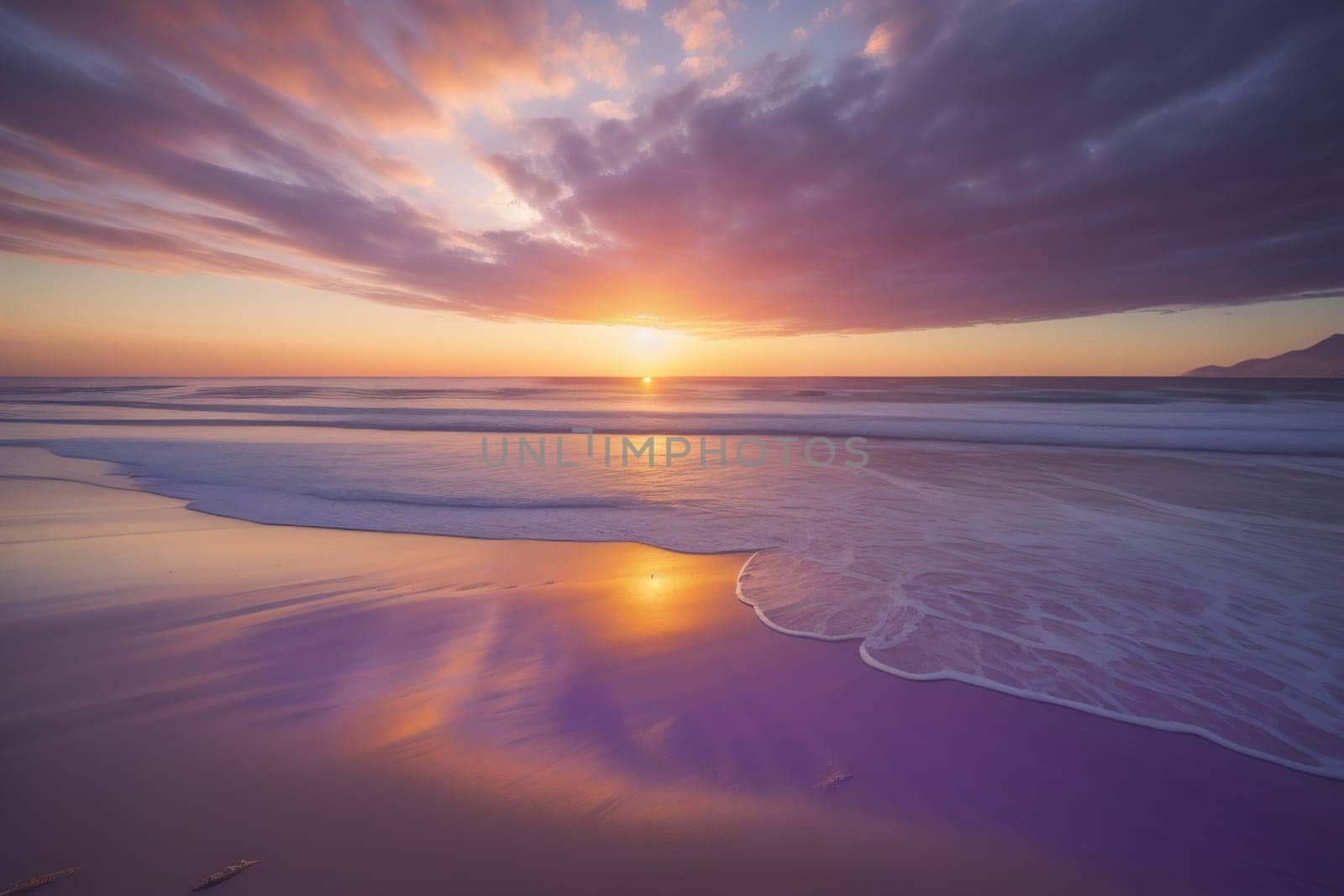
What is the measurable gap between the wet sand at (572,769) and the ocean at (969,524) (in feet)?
1.54

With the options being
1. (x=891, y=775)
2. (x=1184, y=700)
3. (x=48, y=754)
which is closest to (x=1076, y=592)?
(x=1184, y=700)

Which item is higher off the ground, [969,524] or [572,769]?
[969,524]

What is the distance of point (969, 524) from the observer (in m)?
6.63

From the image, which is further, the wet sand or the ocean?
the ocean

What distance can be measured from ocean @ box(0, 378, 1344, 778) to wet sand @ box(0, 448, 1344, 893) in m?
0.47

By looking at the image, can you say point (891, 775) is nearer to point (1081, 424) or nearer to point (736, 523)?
point (736, 523)

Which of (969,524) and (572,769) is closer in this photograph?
(572,769)

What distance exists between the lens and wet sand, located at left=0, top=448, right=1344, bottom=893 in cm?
206

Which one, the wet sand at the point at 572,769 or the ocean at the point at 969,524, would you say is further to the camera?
the ocean at the point at 969,524

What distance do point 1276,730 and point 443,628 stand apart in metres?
5.51

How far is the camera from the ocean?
11.0 feet

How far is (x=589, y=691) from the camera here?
126 inches

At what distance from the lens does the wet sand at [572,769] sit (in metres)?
2.06

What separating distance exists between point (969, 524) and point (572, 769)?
242 inches
